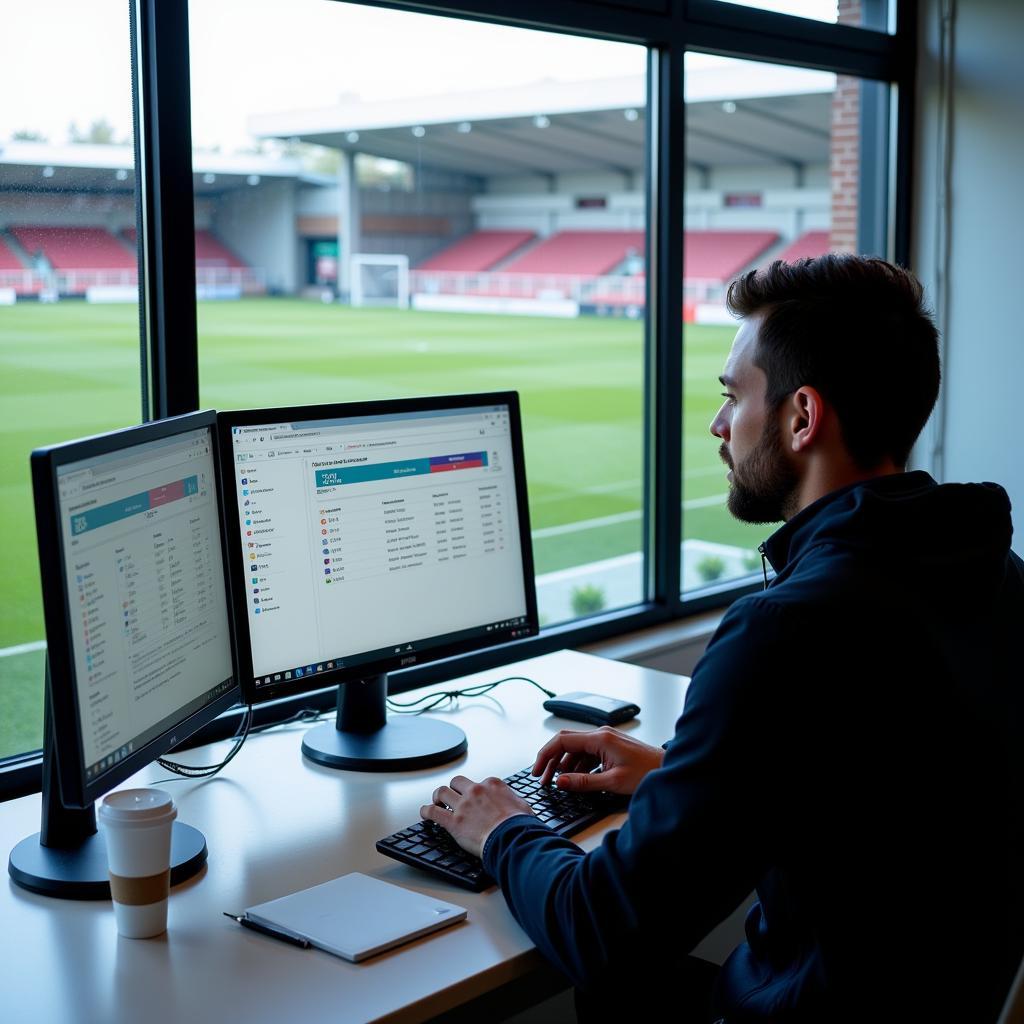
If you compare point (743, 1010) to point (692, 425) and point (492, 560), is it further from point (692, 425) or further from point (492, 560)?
point (692, 425)

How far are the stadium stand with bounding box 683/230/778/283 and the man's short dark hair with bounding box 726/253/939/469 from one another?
1748mm

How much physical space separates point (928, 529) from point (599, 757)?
0.68 m

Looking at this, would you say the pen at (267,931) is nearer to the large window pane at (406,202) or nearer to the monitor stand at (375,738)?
the monitor stand at (375,738)

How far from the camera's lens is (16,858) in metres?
1.57

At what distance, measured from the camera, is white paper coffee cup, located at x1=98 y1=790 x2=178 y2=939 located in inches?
53.1

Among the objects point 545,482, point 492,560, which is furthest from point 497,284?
point 545,482

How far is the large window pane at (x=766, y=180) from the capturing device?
12.2 feet

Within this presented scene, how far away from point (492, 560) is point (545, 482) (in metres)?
6.41

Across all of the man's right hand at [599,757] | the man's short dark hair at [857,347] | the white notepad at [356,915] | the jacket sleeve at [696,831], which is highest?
the man's short dark hair at [857,347]

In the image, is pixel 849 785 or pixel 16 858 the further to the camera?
pixel 16 858

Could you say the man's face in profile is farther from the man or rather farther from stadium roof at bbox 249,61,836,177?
stadium roof at bbox 249,61,836,177

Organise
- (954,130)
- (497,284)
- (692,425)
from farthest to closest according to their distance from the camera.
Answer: (692,425) < (954,130) < (497,284)

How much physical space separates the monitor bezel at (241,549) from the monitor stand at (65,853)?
27cm

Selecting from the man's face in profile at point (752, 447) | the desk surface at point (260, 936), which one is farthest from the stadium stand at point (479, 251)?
the man's face in profile at point (752, 447)
